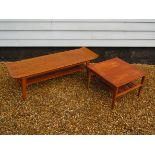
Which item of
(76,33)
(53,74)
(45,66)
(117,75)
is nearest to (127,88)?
(117,75)

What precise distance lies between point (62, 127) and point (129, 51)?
10.4ft

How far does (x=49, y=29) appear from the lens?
593 centimetres

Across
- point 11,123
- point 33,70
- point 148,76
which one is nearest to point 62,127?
point 11,123

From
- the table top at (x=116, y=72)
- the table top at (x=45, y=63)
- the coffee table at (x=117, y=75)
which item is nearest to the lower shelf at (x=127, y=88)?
the coffee table at (x=117, y=75)

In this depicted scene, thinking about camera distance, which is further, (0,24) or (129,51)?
(129,51)

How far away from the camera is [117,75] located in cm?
461

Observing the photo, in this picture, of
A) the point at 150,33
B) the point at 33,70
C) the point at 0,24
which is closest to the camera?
the point at 33,70

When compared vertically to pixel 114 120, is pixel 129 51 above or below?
above

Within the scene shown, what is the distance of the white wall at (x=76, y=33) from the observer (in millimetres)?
5848

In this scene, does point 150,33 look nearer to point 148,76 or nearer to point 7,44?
point 148,76

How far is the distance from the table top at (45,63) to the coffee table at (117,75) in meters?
0.48

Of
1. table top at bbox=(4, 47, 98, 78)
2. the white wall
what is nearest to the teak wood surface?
table top at bbox=(4, 47, 98, 78)

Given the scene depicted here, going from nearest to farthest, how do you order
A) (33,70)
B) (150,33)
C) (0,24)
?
(33,70) < (0,24) < (150,33)

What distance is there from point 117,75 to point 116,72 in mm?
116
